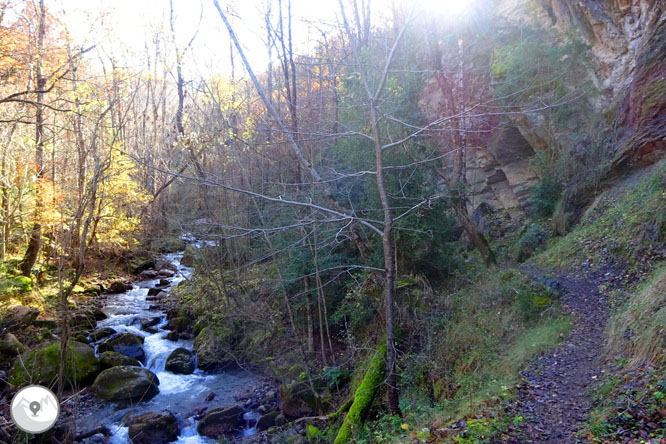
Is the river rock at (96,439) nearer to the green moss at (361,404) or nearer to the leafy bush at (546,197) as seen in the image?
the green moss at (361,404)

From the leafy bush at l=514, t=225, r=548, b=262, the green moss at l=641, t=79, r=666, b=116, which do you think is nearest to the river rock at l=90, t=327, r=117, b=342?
the leafy bush at l=514, t=225, r=548, b=262

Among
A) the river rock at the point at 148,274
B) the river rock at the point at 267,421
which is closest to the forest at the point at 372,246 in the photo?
the river rock at the point at 267,421

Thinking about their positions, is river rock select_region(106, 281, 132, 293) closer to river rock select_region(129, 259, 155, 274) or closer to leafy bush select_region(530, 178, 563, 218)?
river rock select_region(129, 259, 155, 274)

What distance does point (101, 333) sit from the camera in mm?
13664

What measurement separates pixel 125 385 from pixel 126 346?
2.63 meters

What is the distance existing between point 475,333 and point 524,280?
1.77 meters

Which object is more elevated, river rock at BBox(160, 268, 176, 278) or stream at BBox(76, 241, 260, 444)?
river rock at BBox(160, 268, 176, 278)

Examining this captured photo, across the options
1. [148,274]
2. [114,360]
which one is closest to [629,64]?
[114,360]

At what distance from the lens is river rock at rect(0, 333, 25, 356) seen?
36.6 ft

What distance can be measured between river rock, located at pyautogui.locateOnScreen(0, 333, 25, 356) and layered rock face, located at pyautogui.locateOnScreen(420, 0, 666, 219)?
1346cm

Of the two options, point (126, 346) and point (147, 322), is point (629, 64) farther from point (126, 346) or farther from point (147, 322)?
point (147, 322)

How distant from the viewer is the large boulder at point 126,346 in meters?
12.9

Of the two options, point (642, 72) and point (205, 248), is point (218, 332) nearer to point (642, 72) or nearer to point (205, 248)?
point (205, 248)

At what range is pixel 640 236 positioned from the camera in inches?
318
